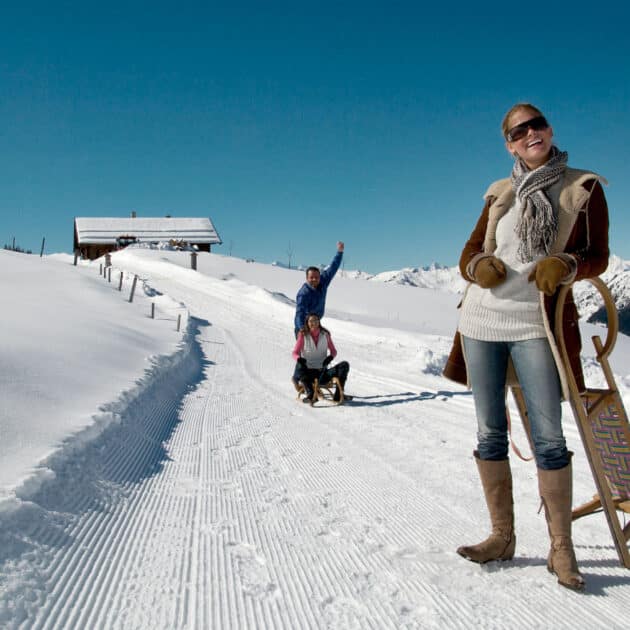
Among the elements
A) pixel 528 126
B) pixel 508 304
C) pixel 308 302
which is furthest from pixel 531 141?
pixel 308 302

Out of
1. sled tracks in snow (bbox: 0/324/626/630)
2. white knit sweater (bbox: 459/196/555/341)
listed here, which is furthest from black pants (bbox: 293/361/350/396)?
white knit sweater (bbox: 459/196/555/341)

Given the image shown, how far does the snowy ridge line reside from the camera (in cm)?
214

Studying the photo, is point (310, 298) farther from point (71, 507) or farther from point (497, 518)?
point (497, 518)

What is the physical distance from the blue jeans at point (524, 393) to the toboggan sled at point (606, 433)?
0.08 meters

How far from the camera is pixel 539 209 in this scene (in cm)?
233

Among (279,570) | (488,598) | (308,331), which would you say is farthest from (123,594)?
(308,331)

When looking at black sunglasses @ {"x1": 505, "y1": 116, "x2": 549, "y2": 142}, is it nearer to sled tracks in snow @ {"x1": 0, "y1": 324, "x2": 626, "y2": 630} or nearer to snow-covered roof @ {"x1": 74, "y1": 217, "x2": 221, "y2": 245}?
sled tracks in snow @ {"x1": 0, "y1": 324, "x2": 626, "y2": 630}

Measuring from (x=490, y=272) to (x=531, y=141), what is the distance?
59 cm

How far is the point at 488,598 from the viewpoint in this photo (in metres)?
2.22

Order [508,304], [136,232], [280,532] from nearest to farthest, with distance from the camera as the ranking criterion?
[508,304], [280,532], [136,232]

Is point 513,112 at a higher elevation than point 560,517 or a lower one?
higher

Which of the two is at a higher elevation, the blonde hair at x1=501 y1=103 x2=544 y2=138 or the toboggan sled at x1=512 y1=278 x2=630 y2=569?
the blonde hair at x1=501 y1=103 x2=544 y2=138

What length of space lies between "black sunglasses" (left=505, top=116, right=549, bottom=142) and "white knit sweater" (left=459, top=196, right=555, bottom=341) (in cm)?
29

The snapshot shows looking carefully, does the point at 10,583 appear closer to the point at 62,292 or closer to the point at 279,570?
the point at 279,570
